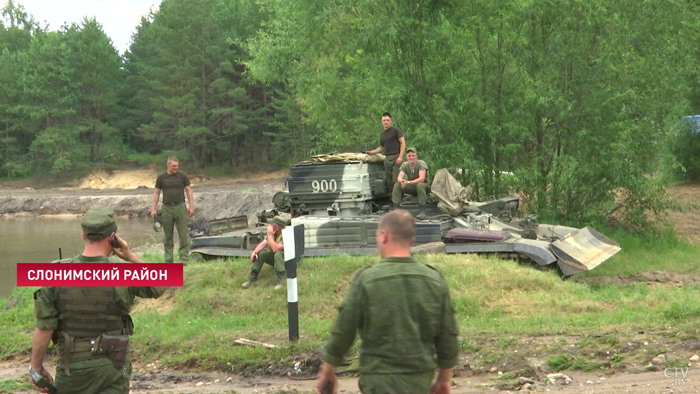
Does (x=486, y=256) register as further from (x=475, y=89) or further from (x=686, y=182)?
(x=686, y=182)

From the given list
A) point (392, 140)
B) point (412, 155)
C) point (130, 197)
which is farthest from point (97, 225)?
point (130, 197)

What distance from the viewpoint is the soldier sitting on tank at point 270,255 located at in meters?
11.8

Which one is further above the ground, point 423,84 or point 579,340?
point 423,84

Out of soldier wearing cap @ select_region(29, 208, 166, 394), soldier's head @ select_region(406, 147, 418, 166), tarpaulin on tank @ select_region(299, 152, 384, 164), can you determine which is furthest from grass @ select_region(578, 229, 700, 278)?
soldier wearing cap @ select_region(29, 208, 166, 394)

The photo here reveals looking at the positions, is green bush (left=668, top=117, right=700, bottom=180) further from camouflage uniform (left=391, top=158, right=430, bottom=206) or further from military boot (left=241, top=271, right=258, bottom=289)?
military boot (left=241, top=271, right=258, bottom=289)

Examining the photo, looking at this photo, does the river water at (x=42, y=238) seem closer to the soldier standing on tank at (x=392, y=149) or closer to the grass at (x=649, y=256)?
the soldier standing on tank at (x=392, y=149)

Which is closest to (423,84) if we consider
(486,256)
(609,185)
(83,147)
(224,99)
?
(609,185)

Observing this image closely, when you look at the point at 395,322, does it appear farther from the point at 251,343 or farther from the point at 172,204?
the point at 172,204

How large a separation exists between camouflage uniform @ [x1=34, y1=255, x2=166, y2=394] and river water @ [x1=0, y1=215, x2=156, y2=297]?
1275 cm

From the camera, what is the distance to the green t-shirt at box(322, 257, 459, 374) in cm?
466

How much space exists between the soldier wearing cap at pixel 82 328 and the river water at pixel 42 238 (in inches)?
501

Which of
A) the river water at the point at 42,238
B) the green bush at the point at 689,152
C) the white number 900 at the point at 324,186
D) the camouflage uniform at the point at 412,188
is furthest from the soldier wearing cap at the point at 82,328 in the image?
the green bush at the point at 689,152

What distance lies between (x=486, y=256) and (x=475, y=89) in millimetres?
6585

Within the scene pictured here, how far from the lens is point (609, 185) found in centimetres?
1892
